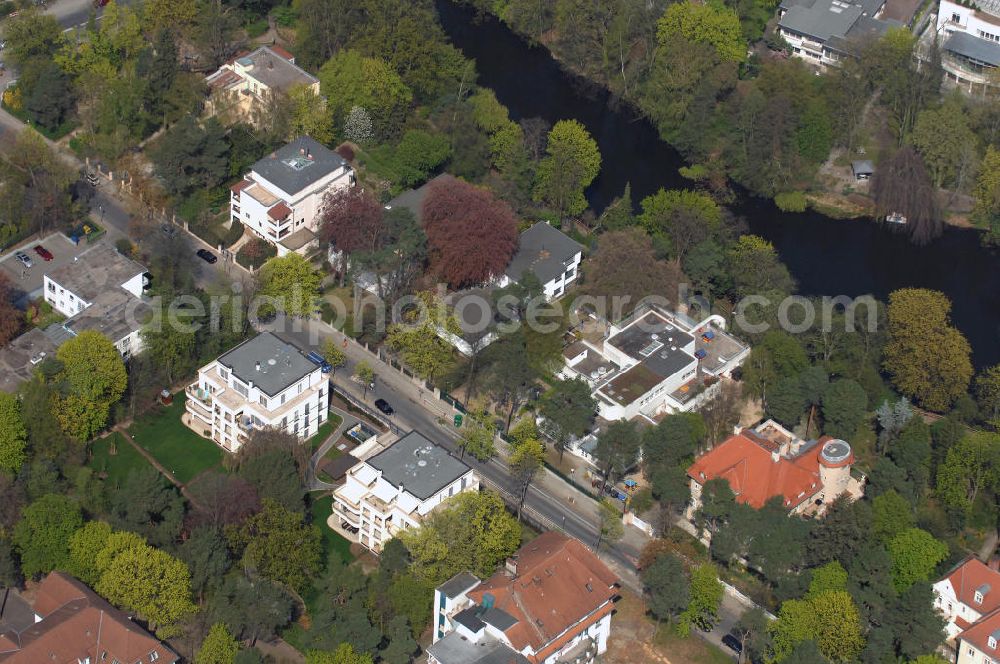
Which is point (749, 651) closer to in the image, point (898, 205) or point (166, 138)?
point (898, 205)

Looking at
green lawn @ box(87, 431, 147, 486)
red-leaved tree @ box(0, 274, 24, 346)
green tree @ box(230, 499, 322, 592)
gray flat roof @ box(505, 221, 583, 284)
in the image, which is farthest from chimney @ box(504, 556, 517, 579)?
red-leaved tree @ box(0, 274, 24, 346)

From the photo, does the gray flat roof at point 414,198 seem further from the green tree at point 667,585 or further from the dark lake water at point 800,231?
the green tree at point 667,585

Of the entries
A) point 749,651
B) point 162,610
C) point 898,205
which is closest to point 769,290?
point 898,205

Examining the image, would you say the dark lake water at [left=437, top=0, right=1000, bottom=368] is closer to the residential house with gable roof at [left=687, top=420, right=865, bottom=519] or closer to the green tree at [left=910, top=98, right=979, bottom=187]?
the green tree at [left=910, top=98, right=979, bottom=187]

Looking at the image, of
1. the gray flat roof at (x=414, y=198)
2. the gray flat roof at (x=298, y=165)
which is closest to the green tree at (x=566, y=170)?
the gray flat roof at (x=414, y=198)

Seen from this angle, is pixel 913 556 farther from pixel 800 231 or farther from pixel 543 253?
pixel 800 231
